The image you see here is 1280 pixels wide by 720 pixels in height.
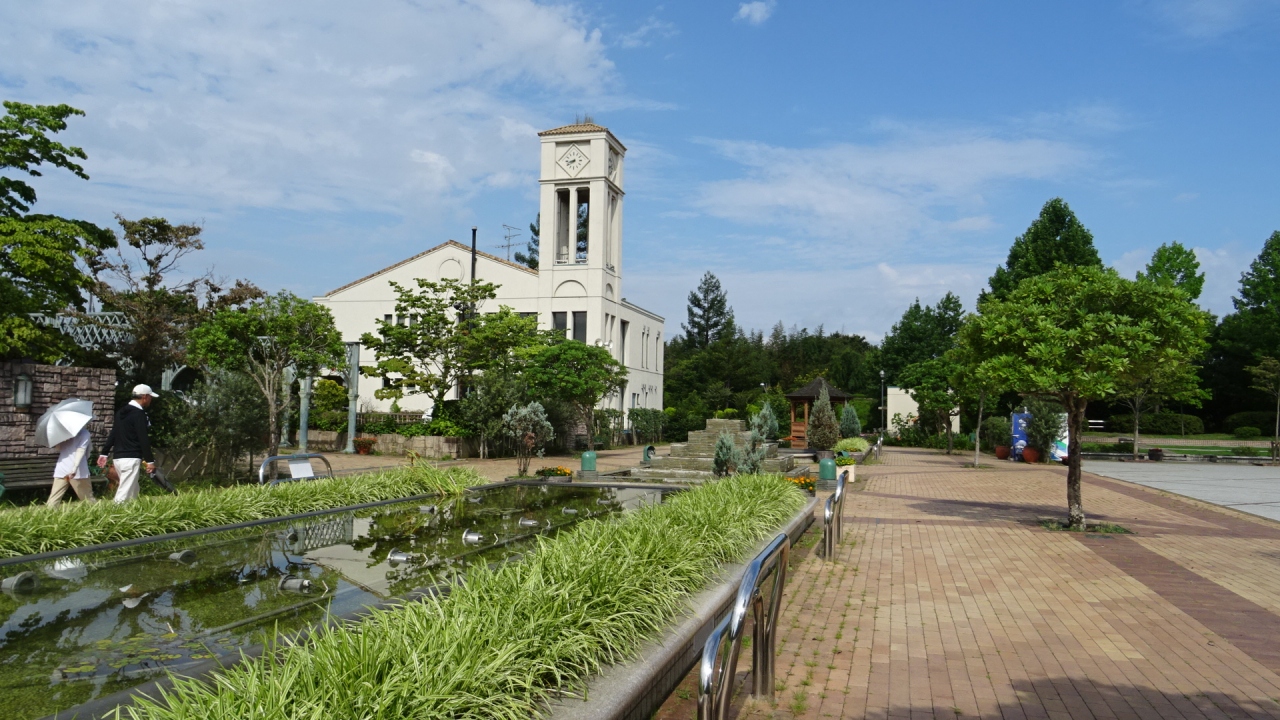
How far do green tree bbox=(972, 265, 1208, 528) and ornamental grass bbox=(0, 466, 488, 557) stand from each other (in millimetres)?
8405

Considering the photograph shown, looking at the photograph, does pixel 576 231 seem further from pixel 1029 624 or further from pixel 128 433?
pixel 1029 624

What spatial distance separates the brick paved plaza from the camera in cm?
484

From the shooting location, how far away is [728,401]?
56094 millimetres

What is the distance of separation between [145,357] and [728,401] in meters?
39.7

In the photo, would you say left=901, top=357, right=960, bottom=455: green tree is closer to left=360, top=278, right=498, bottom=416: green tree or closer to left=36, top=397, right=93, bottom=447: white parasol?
left=360, top=278, right=498, bottom=416: green tree

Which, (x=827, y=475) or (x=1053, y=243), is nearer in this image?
(x=827, y=475)

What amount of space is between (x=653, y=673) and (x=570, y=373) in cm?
2403

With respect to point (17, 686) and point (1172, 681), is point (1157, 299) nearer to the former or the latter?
point (1172, 681)

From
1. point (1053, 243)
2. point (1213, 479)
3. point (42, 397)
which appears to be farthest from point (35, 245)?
point (1053, 243)

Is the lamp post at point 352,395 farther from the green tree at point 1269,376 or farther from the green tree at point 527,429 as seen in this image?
the green tree at point 1269,376

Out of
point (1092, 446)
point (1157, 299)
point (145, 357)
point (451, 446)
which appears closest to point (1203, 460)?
point (1092, 446)

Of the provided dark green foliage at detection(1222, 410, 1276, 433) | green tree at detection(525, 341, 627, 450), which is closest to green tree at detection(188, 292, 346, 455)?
green tree at detection(525, 341, 627, 450)

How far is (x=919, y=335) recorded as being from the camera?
53000 millimetres

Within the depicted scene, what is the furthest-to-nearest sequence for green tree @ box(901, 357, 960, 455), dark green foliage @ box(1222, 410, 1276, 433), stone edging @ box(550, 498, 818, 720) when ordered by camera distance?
dark green foliage @ box(1222, 410, 1276, 433) < green tree @ box(901, 357, 960, 455) < stone edging @ box(550, 498, 818, 720)
